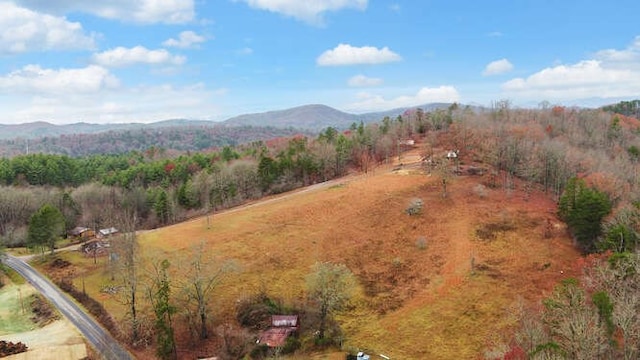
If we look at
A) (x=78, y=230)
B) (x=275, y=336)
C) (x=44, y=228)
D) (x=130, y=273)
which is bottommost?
(x=275, y=336)

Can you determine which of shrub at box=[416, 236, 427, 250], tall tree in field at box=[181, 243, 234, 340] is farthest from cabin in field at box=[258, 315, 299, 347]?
shrub at box=[416, 236, 427, 250]

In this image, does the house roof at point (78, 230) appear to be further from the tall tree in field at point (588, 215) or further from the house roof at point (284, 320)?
the tall tree in field at point (588, 215)

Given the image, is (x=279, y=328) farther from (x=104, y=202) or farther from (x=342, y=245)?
(x=104, y=202)

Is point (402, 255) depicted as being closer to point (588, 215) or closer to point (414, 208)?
point (414, 208)

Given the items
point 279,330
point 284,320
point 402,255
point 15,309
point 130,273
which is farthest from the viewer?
point 402,255

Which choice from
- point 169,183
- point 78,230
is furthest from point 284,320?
point 169,183

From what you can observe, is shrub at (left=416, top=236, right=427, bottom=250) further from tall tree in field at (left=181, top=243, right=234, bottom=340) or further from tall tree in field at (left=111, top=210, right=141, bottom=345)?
tall tree in field at (left=111, top=210, right=141, bottom=345)
